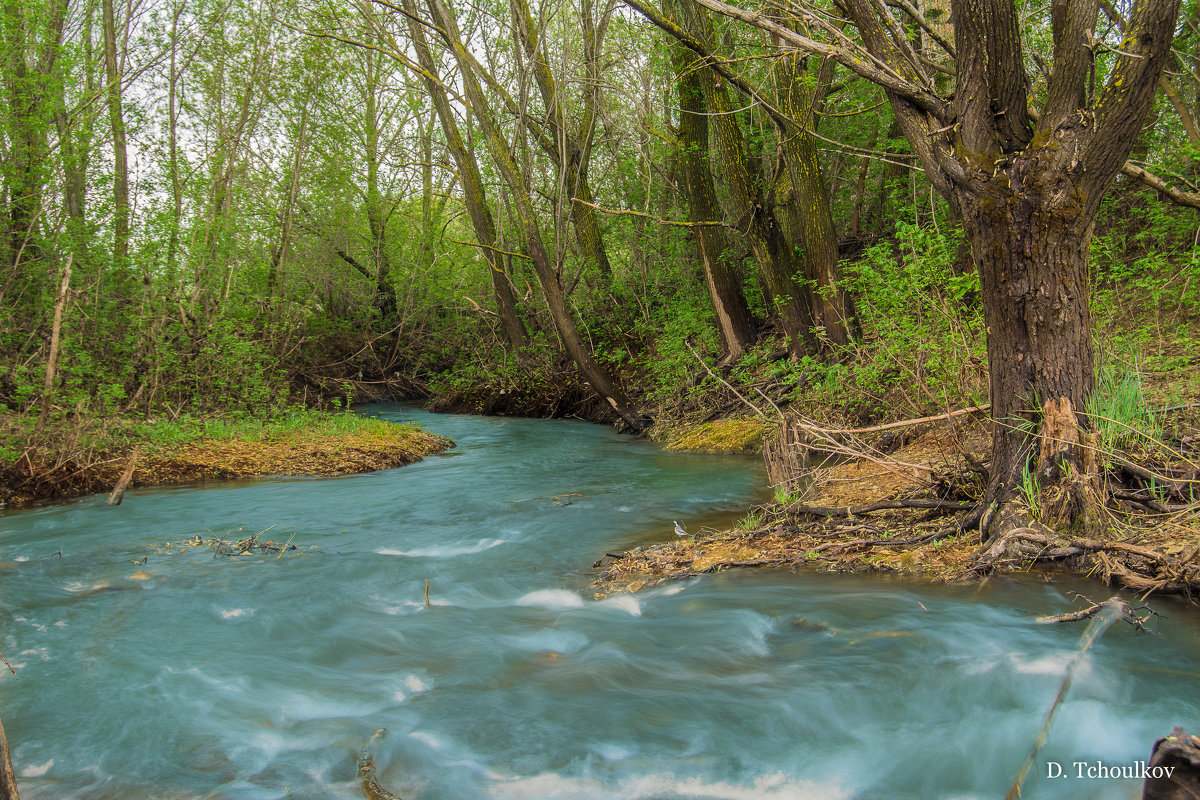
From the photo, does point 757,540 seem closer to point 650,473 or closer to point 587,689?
point 587,689

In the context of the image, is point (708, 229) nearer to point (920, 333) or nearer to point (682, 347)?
point (682, 347)

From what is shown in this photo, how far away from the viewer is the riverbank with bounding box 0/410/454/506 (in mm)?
9125

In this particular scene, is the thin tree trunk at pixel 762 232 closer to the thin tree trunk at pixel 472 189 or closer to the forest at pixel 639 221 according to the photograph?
the forest at pixel 639 221

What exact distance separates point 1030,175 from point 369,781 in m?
4.76

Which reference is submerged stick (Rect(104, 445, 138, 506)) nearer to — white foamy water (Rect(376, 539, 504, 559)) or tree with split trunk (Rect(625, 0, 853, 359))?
white foamy water (Rect(376, 539, 504, 559))

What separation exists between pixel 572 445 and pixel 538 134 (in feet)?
22.4

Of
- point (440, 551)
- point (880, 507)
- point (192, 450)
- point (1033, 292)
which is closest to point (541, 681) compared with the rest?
point (880, 507)

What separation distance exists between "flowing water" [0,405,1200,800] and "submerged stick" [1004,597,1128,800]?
0.13 feet

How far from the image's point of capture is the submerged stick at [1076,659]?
3.19m

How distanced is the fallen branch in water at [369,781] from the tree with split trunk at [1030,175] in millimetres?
3953

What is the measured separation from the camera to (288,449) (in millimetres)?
12062


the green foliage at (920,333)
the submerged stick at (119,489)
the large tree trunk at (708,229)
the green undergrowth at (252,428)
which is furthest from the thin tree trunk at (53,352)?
the large tree trunk at (708,229)

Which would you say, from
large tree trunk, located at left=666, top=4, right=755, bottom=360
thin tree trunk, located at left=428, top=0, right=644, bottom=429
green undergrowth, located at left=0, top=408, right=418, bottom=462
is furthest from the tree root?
thin tree trunk, located at left=428, top=0, right=644, bottom=429

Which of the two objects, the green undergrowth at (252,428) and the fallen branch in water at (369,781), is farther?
the green undergrowth at (252,428)
